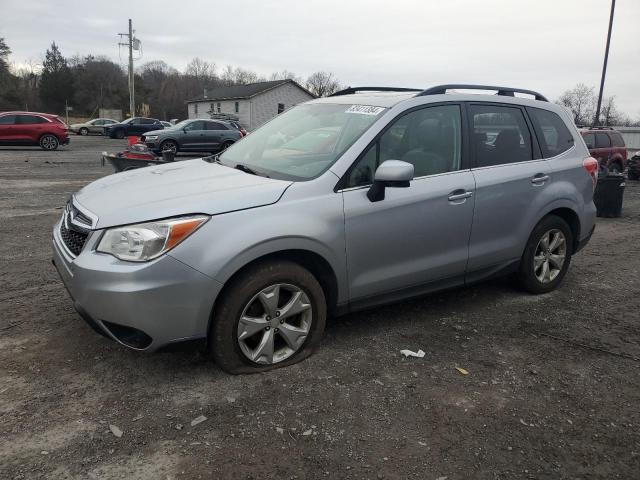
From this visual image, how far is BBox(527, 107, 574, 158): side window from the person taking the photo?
15.4ft

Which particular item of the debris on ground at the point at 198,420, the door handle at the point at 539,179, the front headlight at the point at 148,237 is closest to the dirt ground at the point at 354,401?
the debris on ground at the point at 198,420

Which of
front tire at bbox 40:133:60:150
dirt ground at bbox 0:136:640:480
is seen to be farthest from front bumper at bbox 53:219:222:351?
front tire at bbox 40:133:60:150

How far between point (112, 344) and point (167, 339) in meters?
0.93

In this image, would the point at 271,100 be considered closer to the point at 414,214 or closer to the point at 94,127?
the point at 94,127

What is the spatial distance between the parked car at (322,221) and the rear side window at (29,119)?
821 inches

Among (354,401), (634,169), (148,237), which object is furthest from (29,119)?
(634,169)

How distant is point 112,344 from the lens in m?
3.63

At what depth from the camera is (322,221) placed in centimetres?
331

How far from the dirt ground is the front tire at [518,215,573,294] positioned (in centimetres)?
29

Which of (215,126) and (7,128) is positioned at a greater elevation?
(215,126)

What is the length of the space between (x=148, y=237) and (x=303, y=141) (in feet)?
5.19

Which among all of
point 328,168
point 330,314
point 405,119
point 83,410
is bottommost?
point 83,410

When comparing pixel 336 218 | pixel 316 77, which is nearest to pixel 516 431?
pixel 336 218

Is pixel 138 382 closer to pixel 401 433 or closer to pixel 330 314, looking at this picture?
pixel 330 314
